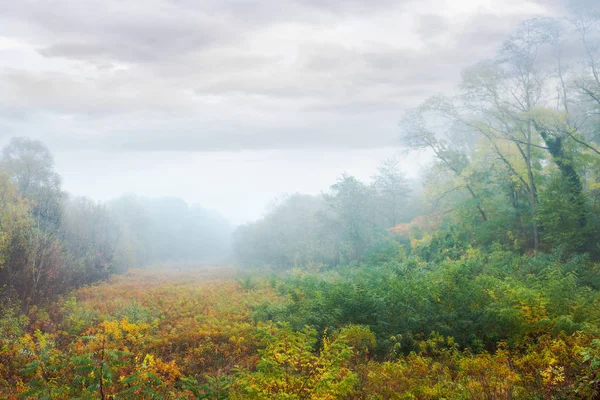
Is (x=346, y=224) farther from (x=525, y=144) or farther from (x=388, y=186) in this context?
(x=525, y=144)

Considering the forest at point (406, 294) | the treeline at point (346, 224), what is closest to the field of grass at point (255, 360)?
the forest at point (406, 294)

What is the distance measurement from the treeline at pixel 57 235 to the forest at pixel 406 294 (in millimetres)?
153

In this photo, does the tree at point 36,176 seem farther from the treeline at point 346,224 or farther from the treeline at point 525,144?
the treeline at point 525,144

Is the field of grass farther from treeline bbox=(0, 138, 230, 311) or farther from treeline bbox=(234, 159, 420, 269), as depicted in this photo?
treeline bbox=(234, 159, 420, 269)

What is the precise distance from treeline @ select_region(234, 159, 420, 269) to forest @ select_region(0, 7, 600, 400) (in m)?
0.28

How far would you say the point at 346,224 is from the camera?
122 feet

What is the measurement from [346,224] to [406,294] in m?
25.5

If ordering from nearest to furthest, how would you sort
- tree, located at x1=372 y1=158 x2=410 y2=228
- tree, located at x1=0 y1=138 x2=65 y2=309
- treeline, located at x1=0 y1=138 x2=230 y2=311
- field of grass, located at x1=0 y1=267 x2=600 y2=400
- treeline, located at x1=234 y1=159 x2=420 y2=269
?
field of grass, located at x1=0 y1=267 x2=600 y2=400 < treeline, located at x1=0 y1=138 x2=230 y2=311 < tree, located at x1=0 y1=138 x2=65 y2=309 < treeline, located at x1=234 y1=159 x2=420 y2=269 < tree, located at x1=372 y1=158 x2=410 y2=228

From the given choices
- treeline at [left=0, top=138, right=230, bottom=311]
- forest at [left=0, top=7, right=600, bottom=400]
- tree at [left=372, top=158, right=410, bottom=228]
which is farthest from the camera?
tree at [left=372, top=158, right=410, bottom=228]

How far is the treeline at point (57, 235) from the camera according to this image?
55.1ft

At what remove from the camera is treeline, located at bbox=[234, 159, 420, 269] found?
35531mm

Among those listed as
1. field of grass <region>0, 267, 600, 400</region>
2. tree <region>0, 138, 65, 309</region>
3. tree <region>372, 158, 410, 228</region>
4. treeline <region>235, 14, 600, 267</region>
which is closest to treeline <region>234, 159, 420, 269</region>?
tree <region>372, 158, 410, 228</region>

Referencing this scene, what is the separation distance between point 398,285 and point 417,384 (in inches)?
204

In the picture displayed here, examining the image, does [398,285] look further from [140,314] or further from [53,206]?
[53,206]
